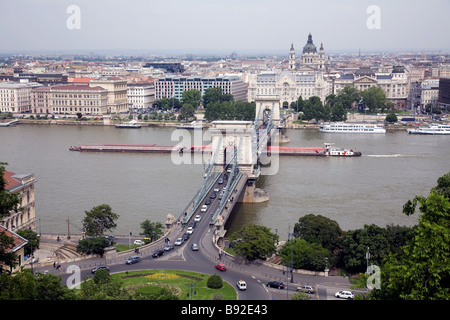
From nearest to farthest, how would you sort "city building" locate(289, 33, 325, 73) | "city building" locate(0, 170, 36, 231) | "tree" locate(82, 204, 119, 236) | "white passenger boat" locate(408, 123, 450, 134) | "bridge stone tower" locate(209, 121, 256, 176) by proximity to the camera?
"city building" locate(0, 170, 36, 231)
"tree" locate(82, 204, 119, 236)
"bridge stone tower" locate(209, 121, 256, 176)
"white passenger boat" locate(408, 123, 450, 134)
"city building" locate(289, 33, 325, 73)

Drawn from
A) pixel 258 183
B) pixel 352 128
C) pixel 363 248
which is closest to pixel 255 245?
pixel 363 248

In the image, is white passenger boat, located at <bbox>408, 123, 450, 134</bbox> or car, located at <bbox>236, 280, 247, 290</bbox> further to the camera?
white passenger boat, located at <bbox>408, 123, 450, 134</bbox>

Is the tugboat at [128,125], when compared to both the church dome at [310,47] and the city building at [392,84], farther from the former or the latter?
the church dome at [310,47]

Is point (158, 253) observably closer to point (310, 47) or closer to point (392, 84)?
point (392, 84)

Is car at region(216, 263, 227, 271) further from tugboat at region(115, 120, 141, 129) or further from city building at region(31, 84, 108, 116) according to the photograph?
city building at region(31, 84, 108, 116)

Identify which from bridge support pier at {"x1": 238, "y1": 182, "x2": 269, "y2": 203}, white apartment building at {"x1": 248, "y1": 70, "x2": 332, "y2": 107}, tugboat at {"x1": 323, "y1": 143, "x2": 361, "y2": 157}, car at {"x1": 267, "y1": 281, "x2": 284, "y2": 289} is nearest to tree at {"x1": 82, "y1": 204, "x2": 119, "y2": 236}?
car at {"x1": 267, "y1": 281, "x2": 284, "y2": 289}

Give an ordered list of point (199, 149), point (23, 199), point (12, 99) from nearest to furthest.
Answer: point (23, 199), point (199, 149), point (12, 99)
